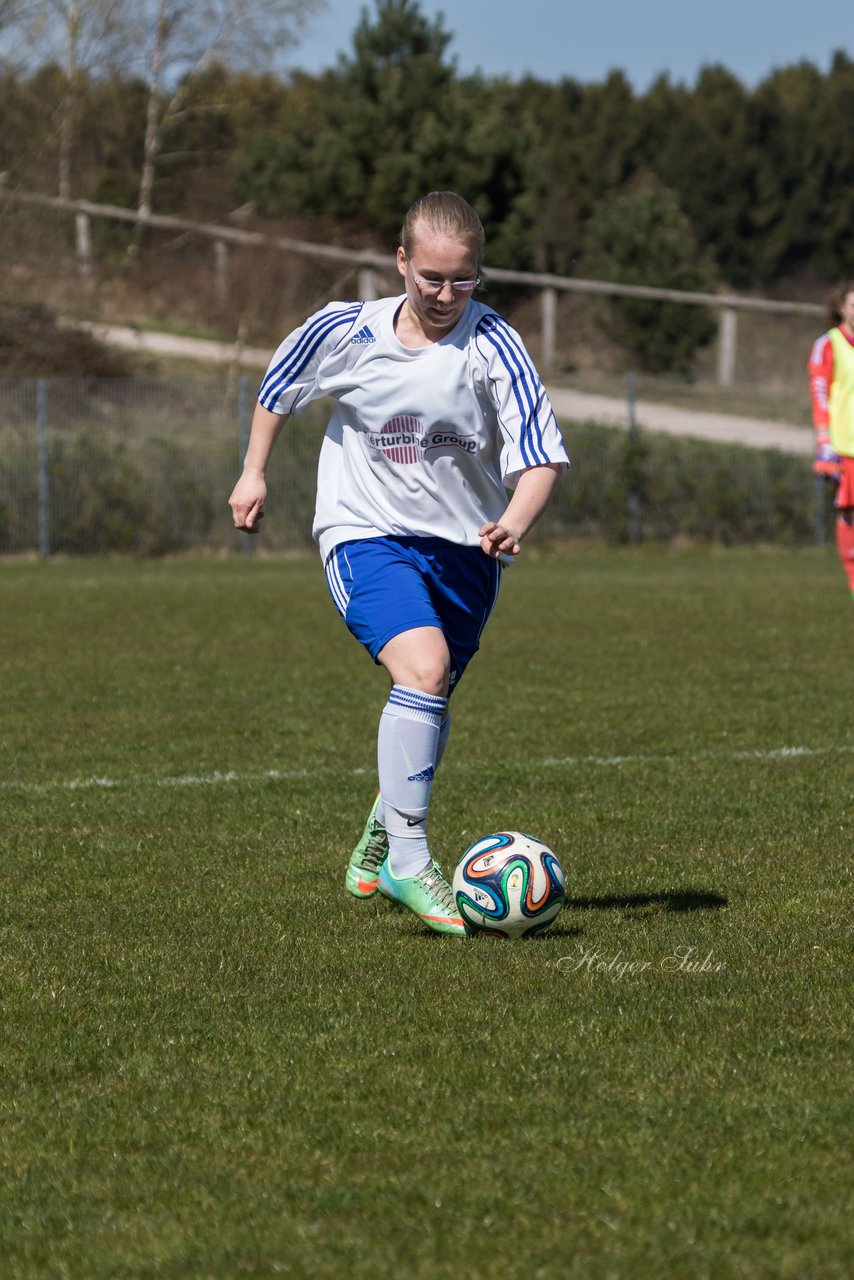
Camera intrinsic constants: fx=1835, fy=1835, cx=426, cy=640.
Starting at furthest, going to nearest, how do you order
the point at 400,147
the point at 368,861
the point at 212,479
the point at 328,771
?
the point at 400,147 < the point at 212,479 < the point at 328,771 < the point at 368,861

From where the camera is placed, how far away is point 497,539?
4.82 meters

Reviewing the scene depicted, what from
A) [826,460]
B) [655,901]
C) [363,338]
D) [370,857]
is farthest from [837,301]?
[370,857]

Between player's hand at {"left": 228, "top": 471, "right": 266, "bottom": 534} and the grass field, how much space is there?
112cm

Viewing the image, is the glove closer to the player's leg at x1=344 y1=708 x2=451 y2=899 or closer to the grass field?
the grass field

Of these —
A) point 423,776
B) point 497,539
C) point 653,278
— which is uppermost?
point 653,278

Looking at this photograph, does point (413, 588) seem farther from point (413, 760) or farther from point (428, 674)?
point (413, 760)

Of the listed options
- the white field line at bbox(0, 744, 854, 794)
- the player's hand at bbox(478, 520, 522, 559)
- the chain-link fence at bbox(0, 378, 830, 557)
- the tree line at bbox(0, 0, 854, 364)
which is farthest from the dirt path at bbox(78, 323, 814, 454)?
the player's hand at bbox(478, 520, 522, 559)

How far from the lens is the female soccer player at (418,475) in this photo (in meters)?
5.06

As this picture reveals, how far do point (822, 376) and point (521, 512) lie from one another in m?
7.31

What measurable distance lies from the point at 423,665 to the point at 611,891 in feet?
3.21

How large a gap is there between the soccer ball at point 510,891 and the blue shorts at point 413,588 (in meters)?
0.58

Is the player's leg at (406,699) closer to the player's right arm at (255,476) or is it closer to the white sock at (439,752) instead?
the white sock at (439,752)

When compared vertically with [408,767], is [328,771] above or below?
below

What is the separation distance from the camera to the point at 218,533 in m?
24.2
